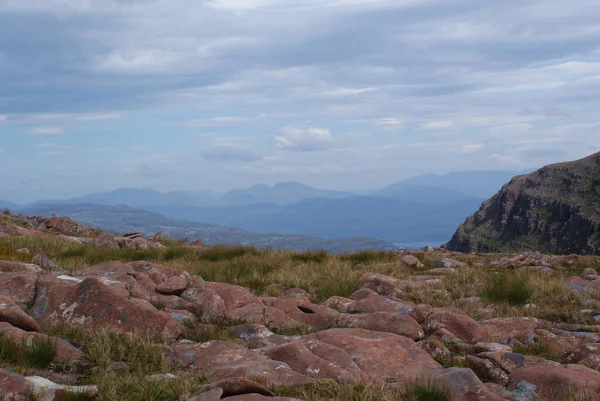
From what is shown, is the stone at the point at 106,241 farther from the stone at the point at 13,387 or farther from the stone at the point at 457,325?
the stone at the point at 13,387

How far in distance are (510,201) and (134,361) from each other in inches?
6589

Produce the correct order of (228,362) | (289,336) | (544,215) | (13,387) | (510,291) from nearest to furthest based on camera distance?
(13,387) < (228,362) < (289,336) < (510,291) < (544,215)

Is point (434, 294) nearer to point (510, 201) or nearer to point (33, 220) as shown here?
point (33, 220)

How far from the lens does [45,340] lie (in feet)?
23.4

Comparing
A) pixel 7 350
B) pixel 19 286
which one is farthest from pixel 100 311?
pixel 19 286

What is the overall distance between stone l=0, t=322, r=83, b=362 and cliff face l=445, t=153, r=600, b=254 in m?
133

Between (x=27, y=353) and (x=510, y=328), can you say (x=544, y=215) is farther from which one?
(x=27, y=353)

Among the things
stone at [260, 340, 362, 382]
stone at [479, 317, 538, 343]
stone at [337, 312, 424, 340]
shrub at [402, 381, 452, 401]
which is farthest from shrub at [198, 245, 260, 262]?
shrub at [402, 381, 452, 401]

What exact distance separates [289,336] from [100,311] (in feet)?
9.96

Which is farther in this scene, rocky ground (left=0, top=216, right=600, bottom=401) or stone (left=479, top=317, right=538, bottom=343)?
stone (left=479, top=317, right=538, bottom=343)

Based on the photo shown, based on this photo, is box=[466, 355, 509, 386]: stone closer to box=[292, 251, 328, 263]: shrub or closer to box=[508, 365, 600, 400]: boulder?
box=[508, 365, 600, 400]: boulder

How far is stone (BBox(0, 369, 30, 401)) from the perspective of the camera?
5414mm

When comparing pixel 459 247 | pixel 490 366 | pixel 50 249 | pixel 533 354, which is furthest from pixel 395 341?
pixel 459 247

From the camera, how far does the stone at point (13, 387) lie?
5.41 m
